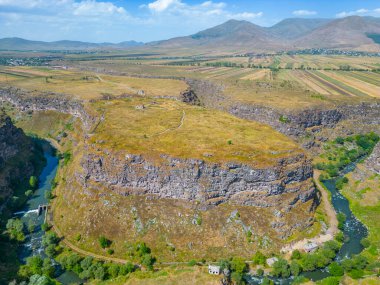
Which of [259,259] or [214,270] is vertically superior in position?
[214,270]

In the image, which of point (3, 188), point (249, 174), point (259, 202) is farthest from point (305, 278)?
point (3, 188)

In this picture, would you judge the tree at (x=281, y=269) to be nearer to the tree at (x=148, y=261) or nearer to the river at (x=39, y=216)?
the tree at (x=148, y=261)

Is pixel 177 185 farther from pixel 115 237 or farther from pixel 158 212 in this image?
pixel 115 237

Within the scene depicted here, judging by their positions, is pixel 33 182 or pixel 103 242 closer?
pixel 103 242

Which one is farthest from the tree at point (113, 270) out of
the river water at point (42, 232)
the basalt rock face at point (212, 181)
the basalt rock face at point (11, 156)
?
the basalt rock face at point (11, 156)

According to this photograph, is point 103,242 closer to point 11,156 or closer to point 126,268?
point 126,268

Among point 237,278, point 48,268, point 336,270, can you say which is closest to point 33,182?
point 48,268
